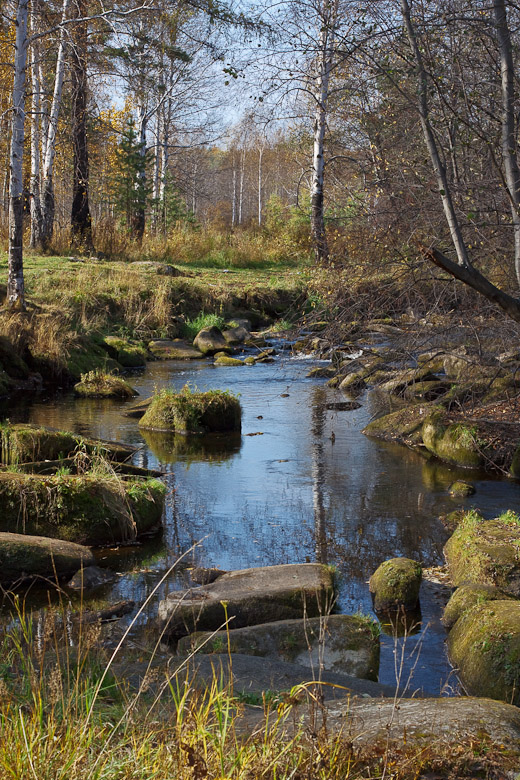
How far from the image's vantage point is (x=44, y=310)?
15953 mm

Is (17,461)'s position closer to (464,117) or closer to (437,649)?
(437,649)

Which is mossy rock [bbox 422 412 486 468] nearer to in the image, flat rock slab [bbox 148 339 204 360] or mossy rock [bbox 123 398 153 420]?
mossy rock [bbox 123 398 153 420]

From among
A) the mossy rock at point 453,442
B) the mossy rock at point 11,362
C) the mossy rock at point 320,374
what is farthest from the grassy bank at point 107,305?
the mossy rock at point 453,442

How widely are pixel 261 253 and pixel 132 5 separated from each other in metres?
14.5

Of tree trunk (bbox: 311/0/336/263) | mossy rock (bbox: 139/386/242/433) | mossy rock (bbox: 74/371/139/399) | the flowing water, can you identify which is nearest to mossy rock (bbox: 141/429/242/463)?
the flowing water

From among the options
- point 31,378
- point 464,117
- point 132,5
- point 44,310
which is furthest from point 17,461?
point 132,5

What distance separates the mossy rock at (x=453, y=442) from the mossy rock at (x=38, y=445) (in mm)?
4374

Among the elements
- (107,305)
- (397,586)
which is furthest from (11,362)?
(397,586)

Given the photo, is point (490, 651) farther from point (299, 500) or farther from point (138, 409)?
point (138, 409)

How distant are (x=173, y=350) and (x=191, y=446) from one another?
7.46 meters

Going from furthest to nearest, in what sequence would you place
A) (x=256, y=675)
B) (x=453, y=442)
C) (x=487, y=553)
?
1. (x=453, y=442)
2. (x=487, y=553)
3. (x=256, y=675)

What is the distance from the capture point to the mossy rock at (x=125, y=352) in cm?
1675

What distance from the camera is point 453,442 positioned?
32.9 ft

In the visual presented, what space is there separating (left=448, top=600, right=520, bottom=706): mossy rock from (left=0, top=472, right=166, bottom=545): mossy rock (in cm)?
326
